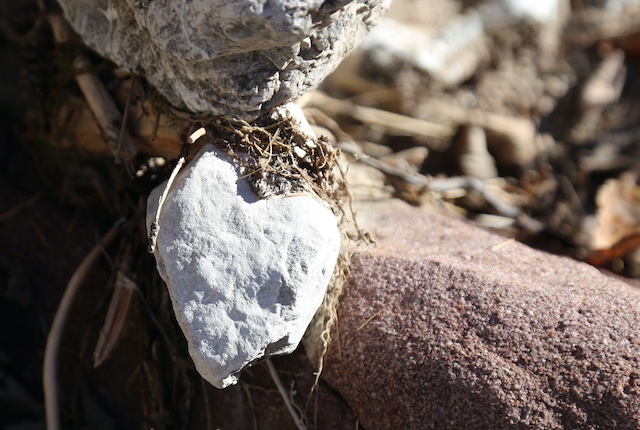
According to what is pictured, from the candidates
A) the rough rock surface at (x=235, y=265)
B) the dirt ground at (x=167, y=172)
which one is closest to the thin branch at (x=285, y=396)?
the dirt ground at (x=167, y=172)

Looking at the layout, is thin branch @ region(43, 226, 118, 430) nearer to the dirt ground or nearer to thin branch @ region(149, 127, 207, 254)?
the dirt ground

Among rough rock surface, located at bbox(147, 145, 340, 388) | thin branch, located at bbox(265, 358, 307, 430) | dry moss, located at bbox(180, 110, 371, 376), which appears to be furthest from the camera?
thin branch, located at bbox(265, 358, 307, 430)

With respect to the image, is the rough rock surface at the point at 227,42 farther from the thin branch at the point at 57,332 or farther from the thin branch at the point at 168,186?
the thin branch at the point at 57,332

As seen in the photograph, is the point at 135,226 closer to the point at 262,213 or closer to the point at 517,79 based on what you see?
the point at 262,213

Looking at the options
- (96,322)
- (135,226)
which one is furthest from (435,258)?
(96,322)

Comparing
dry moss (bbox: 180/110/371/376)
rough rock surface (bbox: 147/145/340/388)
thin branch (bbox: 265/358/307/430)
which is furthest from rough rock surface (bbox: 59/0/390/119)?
thin branch (bbox: 265/358/307/430)

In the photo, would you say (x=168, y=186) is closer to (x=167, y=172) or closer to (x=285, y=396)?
(x=167, y=172)

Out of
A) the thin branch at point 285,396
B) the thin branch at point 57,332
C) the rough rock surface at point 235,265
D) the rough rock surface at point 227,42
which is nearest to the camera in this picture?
the rough rock surface at point 227,42

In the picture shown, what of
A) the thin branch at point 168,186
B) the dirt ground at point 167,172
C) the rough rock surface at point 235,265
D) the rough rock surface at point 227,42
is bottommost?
the dirt ground at point 167,172
